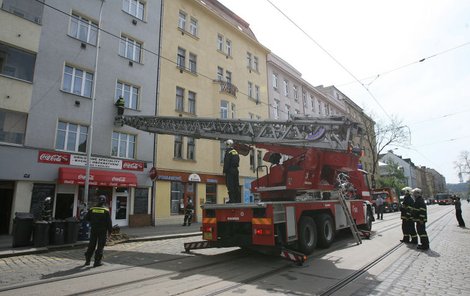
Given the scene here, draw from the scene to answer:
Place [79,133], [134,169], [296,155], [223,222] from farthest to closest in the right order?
[134,169] < [79,133] < [296,155] < [223,222]

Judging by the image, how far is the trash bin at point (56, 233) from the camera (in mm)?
10859

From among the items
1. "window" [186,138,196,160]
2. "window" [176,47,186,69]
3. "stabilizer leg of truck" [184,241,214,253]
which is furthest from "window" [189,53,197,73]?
"stabilizer leg of truck" [184,241,214,253]

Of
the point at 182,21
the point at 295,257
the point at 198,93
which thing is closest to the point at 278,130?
the point at 295,257

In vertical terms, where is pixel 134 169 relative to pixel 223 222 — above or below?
above

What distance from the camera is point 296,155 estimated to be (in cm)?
1023

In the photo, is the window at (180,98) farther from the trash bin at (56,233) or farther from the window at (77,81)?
the trash bin at (56,233)

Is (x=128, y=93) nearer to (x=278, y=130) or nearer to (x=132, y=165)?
(x=132, y=165)

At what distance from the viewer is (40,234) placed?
10.5 metres

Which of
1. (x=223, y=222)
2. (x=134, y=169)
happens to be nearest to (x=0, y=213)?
(x=134, y=169)

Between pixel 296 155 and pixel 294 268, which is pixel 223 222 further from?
pixel 296 155

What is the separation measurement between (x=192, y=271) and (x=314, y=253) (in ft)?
12.4

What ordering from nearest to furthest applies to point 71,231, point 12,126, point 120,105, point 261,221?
point 261,221 < point 71,231 < point 12,126 < point 120,105

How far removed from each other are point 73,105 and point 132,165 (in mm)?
4563

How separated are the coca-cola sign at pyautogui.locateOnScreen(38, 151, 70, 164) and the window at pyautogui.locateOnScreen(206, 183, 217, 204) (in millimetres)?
10293
